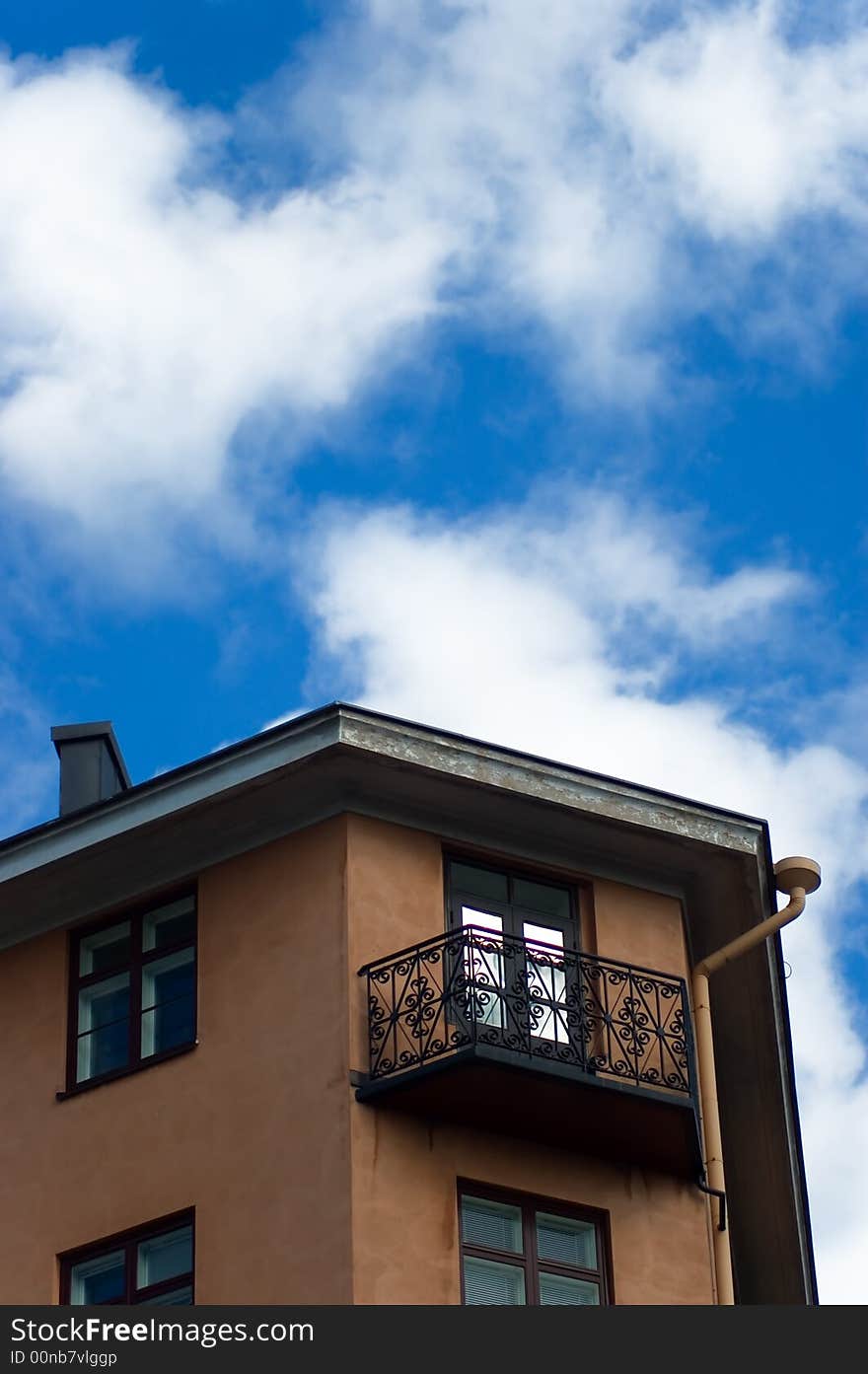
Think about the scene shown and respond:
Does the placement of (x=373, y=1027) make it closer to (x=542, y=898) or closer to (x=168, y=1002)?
(x=168, y=1002)

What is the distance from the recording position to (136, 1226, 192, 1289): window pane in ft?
79.9

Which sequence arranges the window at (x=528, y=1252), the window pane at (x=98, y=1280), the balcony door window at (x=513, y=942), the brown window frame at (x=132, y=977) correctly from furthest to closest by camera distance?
the brown window frame at (x=132, y=977) < the balcony door window at (x=513, y=942) < the window pane at (x=98, y=1280) < the window at (x=528, y=1252)

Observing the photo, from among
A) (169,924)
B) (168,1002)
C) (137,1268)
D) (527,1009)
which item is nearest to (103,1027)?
(168,1002)

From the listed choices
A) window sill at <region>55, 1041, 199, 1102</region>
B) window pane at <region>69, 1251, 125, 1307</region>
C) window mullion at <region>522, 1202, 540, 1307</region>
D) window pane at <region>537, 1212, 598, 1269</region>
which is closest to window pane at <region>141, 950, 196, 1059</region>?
window sill at <region>55, 1041, 199, 1102</region>

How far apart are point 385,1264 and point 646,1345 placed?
2.97m

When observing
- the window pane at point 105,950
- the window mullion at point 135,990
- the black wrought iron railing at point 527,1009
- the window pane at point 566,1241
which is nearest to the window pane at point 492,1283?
the window pane at point 566,1241

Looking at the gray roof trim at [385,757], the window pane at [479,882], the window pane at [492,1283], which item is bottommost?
the window pane at [492,1283]

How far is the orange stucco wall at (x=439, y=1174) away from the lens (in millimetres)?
23562

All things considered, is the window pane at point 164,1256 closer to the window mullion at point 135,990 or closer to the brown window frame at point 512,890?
the window mullion at point 135,990

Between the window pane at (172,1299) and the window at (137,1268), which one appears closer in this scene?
the window pane at (172,1299)

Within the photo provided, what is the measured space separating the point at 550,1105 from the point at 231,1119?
2.76 metres

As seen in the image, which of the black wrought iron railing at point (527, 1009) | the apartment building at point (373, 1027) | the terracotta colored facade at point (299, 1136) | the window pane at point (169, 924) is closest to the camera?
the terracotta colored facade at point (299, 1136)

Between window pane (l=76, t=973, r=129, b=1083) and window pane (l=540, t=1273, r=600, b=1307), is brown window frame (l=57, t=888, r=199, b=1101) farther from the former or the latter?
window pane (l=540, t=1273, r=600, b=1307)

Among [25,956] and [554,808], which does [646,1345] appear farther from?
[25,956]
